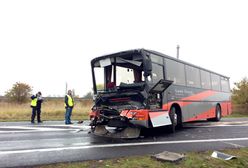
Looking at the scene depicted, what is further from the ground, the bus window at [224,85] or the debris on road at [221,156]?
the bus window at [224,85]

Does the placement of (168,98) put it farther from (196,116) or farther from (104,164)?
(104,164)

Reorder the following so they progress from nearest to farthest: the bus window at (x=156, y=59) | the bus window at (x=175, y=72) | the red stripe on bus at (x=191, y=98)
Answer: the bus window at (x=156, y=59)
the red stripe on bus at (x=191, y=98)
the bus window at (x=175, y=72)

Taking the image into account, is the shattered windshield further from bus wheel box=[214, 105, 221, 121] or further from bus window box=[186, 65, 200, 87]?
bus wheel box=[214, 105, 221, 121]

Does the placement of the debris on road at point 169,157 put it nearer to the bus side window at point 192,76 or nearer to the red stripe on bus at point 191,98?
the red stripe on bus at point 191,98

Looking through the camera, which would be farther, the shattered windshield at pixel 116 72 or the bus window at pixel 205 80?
the bus window at pixel 205 80

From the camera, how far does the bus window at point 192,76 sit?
12.8 m

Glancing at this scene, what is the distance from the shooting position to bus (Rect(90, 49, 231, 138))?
29.8 feet

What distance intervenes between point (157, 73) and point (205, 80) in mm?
5834

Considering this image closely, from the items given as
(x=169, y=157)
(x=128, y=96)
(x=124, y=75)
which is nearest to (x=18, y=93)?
(x=124, y=75)

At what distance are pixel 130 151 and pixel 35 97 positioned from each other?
11.3m

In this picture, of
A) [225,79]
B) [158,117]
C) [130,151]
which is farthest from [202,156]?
[225,79]

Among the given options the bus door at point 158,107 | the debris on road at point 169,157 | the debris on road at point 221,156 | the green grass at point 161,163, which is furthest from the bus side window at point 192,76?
the debris on road at point 169,157

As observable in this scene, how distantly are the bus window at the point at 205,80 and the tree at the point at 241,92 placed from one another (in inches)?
919

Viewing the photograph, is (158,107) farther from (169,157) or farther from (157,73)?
(169,157)
